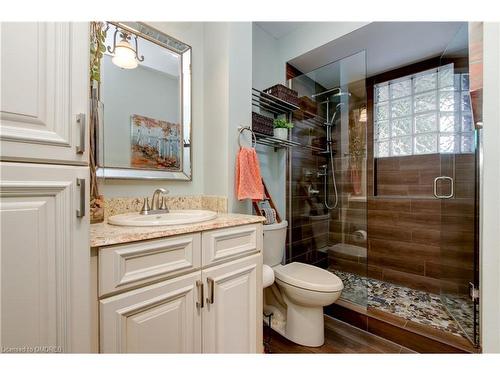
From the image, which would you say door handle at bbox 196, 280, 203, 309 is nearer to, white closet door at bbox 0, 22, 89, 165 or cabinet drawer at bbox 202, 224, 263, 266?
cabinet drawer at bbox 202, 224, 263, 266

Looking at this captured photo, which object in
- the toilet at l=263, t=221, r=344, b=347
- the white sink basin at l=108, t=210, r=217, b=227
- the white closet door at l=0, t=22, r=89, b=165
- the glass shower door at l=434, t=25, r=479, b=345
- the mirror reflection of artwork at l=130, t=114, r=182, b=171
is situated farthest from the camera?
the glass shower door at l=434, t=25, r=479, b=345

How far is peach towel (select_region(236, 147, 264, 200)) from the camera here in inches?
55.9

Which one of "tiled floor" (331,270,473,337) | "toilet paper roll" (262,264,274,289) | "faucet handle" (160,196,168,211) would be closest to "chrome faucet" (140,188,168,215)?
"faucet handle" (160,196,168,211)

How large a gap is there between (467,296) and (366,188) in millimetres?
1160

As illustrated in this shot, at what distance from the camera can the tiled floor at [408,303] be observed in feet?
5.13

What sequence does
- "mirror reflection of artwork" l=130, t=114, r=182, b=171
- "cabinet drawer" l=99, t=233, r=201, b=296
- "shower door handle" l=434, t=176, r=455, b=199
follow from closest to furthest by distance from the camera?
"cabinet drawer" l=99, t=233, r=201, b=296
"mirror reflection of artwork" l=130, t=114, r=182, b=171
"shower door handle" l=434, t=176, r=455, b=199

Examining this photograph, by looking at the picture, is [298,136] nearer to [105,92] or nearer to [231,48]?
[231,48]

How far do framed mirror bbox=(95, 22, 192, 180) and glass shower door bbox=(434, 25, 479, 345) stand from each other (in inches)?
74.1

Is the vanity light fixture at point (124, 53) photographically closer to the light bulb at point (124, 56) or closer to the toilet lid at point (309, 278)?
the light bulb at point (124, 56)

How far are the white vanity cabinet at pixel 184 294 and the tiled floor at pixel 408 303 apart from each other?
119cm

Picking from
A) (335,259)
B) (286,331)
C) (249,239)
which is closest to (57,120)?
(249,239)

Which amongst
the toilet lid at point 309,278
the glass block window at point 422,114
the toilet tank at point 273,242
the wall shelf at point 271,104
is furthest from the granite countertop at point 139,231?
the glass block window at point 422,114

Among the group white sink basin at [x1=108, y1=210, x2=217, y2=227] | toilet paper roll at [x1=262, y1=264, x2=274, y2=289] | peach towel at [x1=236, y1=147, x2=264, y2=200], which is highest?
peach towel at [x1=236, y1=147, x2=264, y2=200]
